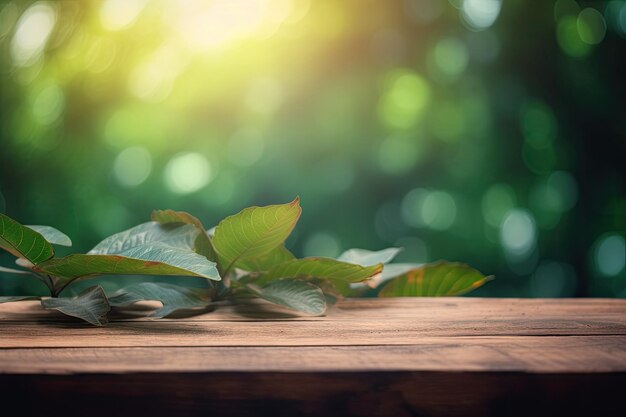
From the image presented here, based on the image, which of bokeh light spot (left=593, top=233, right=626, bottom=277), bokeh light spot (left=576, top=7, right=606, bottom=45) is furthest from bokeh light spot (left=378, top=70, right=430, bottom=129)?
bokeh light spot (left=593, top=233, right=626, bottom=277)

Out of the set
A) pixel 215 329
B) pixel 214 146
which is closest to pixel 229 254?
pixel 215 329

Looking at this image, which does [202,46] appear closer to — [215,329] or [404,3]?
[404,3]

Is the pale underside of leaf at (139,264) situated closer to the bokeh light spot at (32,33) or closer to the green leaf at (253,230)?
the green leaf at (253,230)

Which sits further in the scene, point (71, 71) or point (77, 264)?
point (71, 71)

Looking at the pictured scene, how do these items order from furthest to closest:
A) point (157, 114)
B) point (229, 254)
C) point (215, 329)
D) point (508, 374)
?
point (157, 114)
point (229, 254)
point (215, 329)
point (508, 374)

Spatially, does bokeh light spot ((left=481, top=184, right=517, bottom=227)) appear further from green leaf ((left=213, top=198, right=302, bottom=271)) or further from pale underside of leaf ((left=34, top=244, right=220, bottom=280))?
pale underside of leaf ((left=34, top=244, right=220, bottom=280))

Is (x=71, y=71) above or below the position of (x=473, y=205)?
above

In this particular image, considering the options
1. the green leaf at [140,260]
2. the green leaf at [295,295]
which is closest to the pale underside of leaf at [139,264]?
the green leaf at [140,260]
